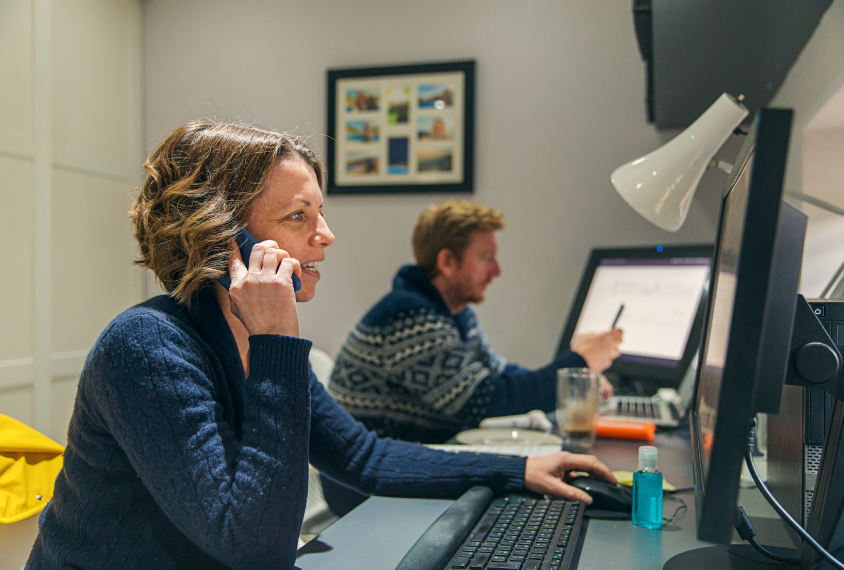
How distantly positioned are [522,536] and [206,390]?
41 centimetres

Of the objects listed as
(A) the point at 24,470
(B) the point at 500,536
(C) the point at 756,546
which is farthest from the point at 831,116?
(A) the point at 24,470

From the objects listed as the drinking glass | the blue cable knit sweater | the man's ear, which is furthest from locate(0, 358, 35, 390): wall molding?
the drinking glass

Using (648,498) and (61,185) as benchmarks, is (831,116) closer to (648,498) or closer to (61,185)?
(648,498)

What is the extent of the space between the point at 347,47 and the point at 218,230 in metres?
1.92

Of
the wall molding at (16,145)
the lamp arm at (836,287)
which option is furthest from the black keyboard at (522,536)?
the wall molding at (16,145)

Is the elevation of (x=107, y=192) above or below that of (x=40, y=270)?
above

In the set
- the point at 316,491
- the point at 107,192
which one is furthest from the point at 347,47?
the point at 316,491

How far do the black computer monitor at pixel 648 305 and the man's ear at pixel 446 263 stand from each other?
48cm

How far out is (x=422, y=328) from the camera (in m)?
1.65

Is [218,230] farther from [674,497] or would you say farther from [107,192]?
[107,192]

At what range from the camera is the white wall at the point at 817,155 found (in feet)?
4.60

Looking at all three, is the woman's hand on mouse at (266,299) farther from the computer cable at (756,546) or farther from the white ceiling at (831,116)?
the white ceiling at (831,116)

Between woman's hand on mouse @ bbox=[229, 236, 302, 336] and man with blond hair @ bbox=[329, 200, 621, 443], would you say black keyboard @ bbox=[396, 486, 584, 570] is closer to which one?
woman's hand on mouse @ bbox=[229, 236, 302, 336]

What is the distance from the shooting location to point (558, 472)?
40.1 inches
